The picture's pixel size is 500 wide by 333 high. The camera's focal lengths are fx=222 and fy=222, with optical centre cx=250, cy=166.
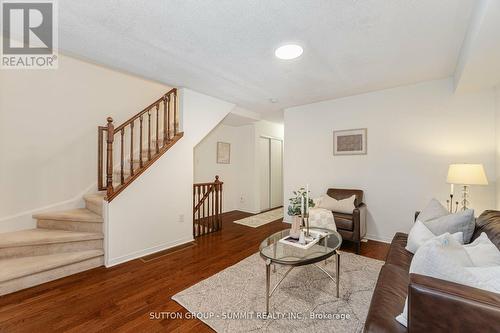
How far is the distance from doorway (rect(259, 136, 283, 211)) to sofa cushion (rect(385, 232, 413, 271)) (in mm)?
3686

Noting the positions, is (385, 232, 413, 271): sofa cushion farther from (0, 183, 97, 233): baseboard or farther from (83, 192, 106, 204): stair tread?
(0, 183, 97, 233): baseboard

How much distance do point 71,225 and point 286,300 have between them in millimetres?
2790

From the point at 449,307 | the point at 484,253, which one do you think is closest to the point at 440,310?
the point at 449,307

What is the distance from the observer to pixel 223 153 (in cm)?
566

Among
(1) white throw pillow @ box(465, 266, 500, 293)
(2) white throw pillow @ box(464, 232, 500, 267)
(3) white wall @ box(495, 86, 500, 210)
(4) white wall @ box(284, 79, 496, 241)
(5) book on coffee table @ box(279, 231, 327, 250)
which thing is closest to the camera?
(1) white throw pillow @ box(465, 266, 500, 293)

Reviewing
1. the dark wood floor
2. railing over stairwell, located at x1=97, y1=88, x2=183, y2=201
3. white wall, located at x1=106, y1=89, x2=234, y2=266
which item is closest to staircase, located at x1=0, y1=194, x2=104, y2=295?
the dark wood floor

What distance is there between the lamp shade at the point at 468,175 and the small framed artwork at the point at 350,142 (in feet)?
4.18

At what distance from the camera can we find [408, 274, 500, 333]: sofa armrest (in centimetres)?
89

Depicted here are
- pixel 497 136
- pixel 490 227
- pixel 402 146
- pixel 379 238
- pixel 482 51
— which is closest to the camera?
pixel 490 227

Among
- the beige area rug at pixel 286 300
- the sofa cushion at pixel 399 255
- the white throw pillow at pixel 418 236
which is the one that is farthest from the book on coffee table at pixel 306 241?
the white throw pillow at pixel 418 236

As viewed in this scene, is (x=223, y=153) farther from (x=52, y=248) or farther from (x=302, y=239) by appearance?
(x=302, y=239)

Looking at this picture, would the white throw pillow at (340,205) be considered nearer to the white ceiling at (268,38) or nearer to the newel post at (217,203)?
the white ceiling at (268,38)

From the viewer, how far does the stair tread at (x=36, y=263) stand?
7.09 ft

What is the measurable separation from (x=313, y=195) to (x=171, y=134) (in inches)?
113
